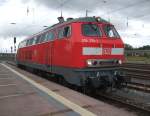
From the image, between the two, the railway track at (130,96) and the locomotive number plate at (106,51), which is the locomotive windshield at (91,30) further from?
the railway track at (130,96)

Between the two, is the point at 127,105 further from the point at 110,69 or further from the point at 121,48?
the point at 121,48

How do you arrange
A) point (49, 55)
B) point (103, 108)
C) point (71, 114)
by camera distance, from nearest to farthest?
1. point (71, 114)
2. point (103, 108)
3. point (49, 55)

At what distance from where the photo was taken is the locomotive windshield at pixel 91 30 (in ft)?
44.9

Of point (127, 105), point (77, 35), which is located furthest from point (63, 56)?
point (127, 105)

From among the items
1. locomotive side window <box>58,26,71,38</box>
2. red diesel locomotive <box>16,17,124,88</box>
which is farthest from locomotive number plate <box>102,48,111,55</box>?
locomotive side window <box>58,26,71,38</box>

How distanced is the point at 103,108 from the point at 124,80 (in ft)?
15.6

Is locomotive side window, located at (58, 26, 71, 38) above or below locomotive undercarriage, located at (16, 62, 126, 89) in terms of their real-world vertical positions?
above

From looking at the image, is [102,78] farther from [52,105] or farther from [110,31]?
[52,105]

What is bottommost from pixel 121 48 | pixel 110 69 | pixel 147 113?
pixel 147 113

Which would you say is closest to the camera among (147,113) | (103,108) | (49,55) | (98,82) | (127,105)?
(103,108)

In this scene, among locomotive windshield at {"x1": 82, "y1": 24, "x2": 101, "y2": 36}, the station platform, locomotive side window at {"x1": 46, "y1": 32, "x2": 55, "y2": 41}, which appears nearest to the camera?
the station platform

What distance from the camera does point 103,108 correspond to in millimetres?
9250

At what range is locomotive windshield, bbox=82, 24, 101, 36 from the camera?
44.9 ft

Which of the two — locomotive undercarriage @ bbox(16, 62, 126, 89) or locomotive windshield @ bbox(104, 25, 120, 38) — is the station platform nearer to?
locomotive undercarriage @ bbox(16, 62, 126, 89)
